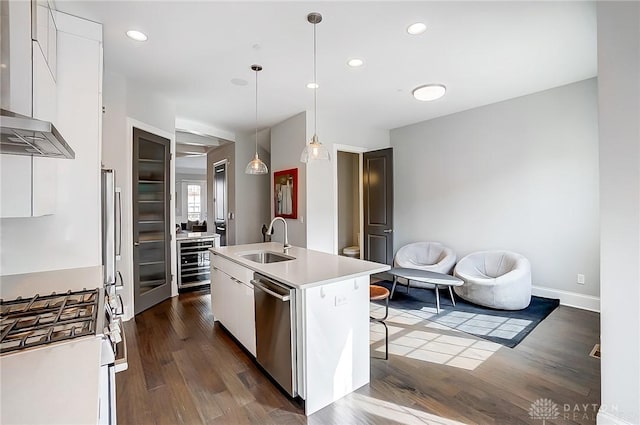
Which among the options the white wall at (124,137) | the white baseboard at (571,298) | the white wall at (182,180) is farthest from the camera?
the white wall at (182,180)

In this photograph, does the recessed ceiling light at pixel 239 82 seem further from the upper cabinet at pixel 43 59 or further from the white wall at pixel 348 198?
the white wall at pixel 348 198

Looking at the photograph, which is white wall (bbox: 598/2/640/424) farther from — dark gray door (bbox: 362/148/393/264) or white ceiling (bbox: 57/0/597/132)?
dark gray door (bbox: 362/148/393/264)

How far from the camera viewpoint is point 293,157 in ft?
16.9

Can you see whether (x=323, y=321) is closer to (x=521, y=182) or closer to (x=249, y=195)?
(x=521, y=182)

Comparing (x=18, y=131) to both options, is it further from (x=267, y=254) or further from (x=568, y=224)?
(x=568, y=224)

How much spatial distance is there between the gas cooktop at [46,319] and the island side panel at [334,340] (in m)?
1.13

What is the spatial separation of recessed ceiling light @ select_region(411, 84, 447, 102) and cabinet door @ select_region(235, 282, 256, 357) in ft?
10.4

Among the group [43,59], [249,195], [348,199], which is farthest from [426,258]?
[43,59]

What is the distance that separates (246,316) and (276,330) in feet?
1.97

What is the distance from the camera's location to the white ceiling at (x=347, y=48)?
2324 mm

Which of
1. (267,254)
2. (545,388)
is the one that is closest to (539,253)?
(545,388)

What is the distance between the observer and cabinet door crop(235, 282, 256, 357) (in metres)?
2.54

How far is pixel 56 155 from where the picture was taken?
1396 mm

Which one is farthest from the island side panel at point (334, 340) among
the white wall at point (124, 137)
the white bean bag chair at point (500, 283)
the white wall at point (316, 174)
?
the white wall at point (316, 174)
